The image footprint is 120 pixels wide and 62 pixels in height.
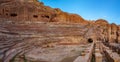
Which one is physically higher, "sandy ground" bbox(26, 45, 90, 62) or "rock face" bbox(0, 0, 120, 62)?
"rock face" bbox(0, 0, 120, 62)

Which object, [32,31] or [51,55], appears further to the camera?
[32,31]

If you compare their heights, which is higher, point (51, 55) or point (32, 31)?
point (32, 31)

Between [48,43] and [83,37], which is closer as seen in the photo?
[48,43]

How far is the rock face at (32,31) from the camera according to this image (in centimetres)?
904

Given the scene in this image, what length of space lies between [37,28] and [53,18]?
7450mm

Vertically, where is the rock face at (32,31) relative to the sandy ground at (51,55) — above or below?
above

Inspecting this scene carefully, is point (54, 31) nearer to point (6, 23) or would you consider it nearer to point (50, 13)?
point (6, 23)

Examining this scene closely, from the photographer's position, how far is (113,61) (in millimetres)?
6469

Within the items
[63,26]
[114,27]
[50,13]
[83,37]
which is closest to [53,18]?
[50,13]

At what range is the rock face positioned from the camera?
29.7 feet

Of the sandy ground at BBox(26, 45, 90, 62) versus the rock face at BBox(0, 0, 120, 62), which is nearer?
the sandy ground at BBox(26, 45, 90, 62)

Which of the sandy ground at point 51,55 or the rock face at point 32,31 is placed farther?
the rock face at point 32,31

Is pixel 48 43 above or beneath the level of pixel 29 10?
beneath

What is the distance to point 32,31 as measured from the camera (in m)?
14.8
